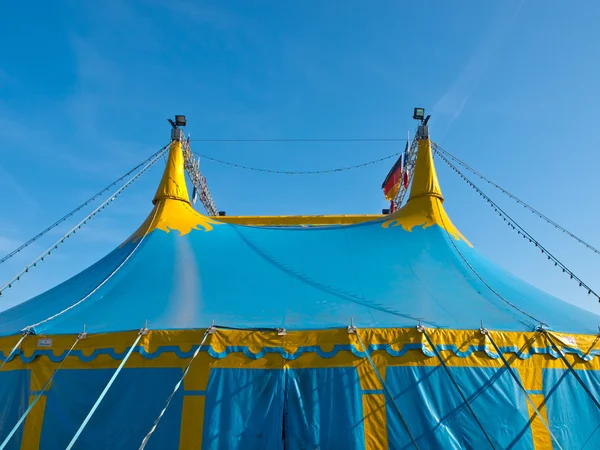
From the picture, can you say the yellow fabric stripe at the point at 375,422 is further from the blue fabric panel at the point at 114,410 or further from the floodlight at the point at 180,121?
the floodlight at the point at 180,121

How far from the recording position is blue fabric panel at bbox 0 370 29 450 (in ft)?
13.3

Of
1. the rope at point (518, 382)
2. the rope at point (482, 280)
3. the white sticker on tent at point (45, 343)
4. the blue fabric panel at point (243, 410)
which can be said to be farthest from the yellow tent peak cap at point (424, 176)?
the white sticker on tent at point (45, 343)

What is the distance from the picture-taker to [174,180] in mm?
7102

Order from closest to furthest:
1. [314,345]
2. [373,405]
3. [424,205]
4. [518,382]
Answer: [518,382]
[373,405]
[314,345]
[424,205]

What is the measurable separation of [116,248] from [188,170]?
6.90 ft

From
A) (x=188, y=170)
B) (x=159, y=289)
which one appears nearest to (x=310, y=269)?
(x=159, y=289)

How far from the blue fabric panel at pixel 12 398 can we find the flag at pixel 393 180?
6.67 meters

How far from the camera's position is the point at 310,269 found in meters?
5.27

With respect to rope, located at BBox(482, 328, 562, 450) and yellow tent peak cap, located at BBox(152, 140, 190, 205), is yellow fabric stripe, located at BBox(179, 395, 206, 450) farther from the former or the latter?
yellow tent peak cap, located at BBox(152, 140, 190, 205)

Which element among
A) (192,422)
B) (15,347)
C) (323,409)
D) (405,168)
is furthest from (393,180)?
(15,347)

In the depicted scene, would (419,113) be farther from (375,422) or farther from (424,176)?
(375,422)

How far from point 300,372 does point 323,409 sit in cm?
36

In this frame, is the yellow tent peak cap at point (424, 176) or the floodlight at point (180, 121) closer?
the yellow tent peak cap at point (424, 176)

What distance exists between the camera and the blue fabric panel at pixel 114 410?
379 centimetres
